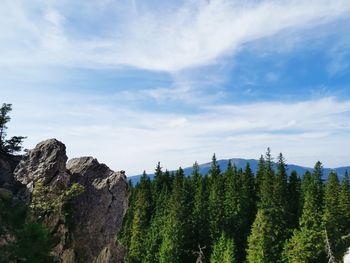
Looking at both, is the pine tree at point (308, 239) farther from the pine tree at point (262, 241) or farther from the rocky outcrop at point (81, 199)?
the rocky outcrop at point (81, 199)

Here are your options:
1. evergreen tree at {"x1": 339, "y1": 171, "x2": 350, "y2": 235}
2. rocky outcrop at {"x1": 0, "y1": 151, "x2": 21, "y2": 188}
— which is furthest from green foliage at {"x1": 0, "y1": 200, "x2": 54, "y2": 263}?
evergreen tree at {"x1": 339, "y1": 171, "x2": 350, "y2": 235}

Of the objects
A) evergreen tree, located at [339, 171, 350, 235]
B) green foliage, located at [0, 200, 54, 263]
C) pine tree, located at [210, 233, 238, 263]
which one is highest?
evergreen tree, located at [339, 171, 350, 235]

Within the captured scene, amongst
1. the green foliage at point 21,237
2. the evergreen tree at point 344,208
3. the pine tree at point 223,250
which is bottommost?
the pine tree at point 223,250

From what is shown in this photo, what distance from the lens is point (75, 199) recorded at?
3531 cm

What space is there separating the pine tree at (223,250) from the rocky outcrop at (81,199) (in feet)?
93.9

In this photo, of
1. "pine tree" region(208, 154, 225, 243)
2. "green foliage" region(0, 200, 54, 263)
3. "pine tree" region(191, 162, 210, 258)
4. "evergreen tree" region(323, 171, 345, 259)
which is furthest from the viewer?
"pine tree" region(191, 162, 210, 258)

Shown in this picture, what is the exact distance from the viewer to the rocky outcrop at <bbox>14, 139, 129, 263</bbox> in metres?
33.8

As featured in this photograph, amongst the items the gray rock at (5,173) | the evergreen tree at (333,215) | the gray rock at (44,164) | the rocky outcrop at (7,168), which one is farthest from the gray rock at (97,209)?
the evergreen tree at (333,215)

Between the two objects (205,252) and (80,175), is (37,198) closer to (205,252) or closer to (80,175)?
(80,175)

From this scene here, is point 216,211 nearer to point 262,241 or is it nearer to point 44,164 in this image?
point 262,241

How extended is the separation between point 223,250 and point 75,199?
38.2m

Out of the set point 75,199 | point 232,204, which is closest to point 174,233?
point 232,204

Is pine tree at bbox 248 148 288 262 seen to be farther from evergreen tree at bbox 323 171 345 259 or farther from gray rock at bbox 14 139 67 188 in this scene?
gray rock at bbox 14 139 67 188

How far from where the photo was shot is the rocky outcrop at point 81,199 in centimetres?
3385
